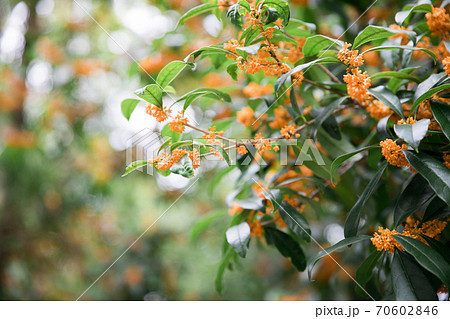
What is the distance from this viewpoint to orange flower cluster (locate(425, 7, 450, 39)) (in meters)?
0.88

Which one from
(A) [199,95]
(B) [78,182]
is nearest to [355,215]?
(A) [199,95]

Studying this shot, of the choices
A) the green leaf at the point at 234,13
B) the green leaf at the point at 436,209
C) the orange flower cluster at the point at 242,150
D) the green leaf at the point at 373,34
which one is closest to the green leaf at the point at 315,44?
the green leaf at the point at 373,34

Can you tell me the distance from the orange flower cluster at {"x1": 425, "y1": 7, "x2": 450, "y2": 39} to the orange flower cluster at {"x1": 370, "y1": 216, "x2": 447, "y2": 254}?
1.53ft

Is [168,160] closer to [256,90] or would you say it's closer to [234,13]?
[234,13]

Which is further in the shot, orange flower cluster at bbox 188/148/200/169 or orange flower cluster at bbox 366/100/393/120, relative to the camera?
orange flower cluster at bbox 366/100/393/120

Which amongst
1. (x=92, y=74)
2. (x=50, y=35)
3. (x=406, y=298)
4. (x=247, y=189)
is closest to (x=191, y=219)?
(x=92, y=74)

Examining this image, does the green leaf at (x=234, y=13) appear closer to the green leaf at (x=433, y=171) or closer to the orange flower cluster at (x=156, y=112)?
the orange flower cluster at (x=156, y=112)

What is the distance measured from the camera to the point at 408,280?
0.69m

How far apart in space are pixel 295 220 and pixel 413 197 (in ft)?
0.84

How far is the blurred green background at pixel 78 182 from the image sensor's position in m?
2.55

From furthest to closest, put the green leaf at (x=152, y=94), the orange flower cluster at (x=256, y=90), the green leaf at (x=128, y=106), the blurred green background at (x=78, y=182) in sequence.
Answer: the blurred green background at (x=78, y=182) < the orange flower cluster at (x=256, y=90) < the green leaf at (x=128, y=106) < the green leaf at (x=152, y=94)

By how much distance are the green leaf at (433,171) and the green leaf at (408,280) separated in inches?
6.1

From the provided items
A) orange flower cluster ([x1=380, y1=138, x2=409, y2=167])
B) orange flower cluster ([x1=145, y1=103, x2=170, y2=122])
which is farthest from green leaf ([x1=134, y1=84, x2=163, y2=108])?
orange flower cluster ([x1=380, y1=138, x2=409, y2=167])

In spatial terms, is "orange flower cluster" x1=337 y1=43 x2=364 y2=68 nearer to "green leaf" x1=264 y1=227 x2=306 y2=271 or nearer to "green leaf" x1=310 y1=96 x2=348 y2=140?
"green leaf" x1=310 y1=96 x2=348 y2=140
